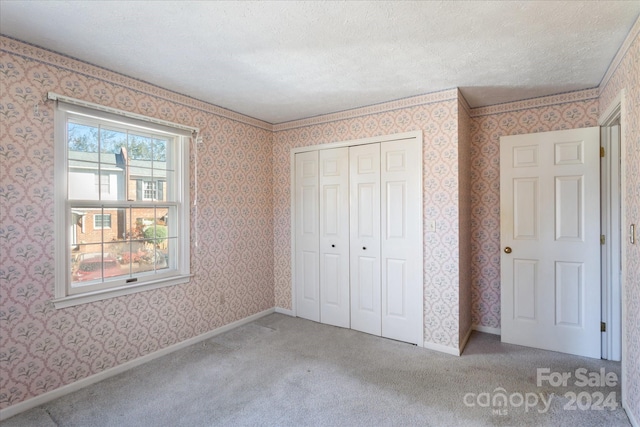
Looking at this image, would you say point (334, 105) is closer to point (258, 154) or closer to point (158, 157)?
point (258, 154)

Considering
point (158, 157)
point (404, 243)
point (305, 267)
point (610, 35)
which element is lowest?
point (305, 267)

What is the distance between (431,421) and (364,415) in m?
0.41

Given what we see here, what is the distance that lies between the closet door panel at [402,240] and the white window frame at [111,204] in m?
1.94

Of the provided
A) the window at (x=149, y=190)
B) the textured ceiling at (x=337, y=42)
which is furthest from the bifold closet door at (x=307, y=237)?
the window at (x=149, y=190)

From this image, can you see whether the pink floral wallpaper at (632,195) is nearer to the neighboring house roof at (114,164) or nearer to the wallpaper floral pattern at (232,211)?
the wallpaper floral pattern at (232,211)

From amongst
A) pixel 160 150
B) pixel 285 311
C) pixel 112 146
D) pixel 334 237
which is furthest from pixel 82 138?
pixel 285 311

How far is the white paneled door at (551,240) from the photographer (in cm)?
282

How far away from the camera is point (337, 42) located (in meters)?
2.10

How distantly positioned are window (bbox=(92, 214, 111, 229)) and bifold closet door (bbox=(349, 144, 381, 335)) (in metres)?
2.24

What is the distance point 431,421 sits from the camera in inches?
78.4

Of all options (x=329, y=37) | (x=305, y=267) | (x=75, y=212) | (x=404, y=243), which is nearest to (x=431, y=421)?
(x=404, y=243)

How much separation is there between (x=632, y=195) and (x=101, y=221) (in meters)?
3.67

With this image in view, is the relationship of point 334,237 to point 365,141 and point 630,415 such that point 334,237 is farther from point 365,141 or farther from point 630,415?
point 630,415

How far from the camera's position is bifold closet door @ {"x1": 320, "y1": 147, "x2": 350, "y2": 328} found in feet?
11.7
